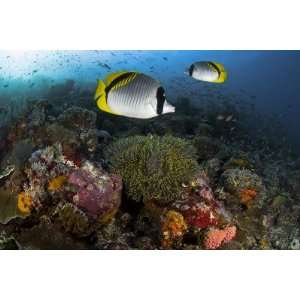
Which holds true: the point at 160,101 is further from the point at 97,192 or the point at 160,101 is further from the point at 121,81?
the point at 97,192

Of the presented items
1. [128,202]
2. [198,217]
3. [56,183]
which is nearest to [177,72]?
[128,202]

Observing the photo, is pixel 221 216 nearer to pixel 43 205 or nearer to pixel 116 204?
pixel 116 204

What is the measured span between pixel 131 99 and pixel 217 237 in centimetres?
277

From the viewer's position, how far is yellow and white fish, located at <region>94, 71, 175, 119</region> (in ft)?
7.54

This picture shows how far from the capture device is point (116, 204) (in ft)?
14.6

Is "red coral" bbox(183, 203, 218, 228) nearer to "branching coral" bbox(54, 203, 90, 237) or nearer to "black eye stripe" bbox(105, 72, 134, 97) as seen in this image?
"branching coral" bbox(54, 203, 90, 237)

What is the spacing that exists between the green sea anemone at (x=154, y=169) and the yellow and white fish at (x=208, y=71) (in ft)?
3.24

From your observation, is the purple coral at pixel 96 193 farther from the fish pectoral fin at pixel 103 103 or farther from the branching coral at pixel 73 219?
the fish pectoral fin at pixel 103 103

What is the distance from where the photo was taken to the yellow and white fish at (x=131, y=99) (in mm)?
2299

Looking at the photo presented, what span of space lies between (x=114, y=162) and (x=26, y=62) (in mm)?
19961

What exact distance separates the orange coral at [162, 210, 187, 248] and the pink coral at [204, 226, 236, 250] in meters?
0.33

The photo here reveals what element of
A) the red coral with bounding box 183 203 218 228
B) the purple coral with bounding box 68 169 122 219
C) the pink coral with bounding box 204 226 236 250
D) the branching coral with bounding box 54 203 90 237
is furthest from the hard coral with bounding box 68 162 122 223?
the pink coral with bounding box 204 226 236 250

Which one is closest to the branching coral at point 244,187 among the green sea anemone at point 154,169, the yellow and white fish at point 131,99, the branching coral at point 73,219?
the green sea anemone at point 154,169

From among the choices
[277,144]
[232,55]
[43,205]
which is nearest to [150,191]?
[43,205]
